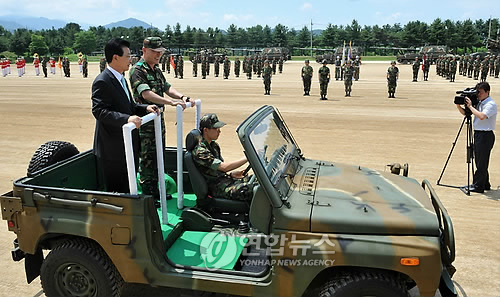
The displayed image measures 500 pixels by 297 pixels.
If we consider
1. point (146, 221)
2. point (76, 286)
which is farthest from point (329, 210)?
point (76, 286)

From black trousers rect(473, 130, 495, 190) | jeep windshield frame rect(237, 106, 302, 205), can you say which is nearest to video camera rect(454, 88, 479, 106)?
black trousers rect(473, 130, 495, 190)

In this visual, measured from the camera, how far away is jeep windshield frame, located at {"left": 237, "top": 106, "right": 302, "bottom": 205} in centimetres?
326

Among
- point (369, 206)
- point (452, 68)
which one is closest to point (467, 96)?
point (369, 206)

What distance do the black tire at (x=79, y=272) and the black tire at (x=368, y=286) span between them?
1.65 meters

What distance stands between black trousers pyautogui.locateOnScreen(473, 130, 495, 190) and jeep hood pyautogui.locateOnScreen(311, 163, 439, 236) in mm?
3360

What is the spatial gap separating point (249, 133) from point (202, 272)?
3.59 feet

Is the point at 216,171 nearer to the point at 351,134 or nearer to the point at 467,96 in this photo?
the point at 467,96

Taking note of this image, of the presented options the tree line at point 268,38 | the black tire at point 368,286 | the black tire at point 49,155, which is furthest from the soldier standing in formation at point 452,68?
the tree line at point 268,38

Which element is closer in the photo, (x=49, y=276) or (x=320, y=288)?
(x=320, y=288)

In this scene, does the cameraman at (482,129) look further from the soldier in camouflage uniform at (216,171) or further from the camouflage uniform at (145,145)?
the camouflage uniform at (145,145)

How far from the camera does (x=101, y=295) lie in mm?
3473

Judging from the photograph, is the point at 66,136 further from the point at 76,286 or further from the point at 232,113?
the point at 76,286

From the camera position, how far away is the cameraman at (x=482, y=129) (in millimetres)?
6602

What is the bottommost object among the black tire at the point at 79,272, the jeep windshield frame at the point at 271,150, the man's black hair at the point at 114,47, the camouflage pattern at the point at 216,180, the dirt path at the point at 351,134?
the dirt path at the point at 351,134
